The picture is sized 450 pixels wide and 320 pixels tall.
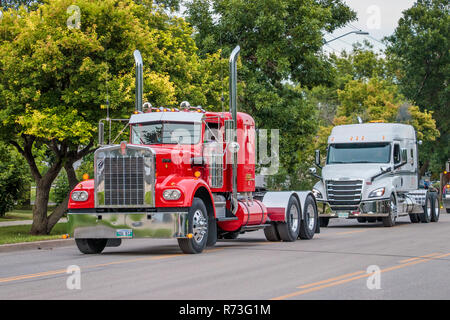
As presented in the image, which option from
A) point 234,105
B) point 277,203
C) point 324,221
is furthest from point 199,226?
point 324,221

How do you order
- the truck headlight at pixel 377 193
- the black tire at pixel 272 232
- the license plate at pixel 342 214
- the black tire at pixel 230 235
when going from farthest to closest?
the license plate at pixel 342 214
the truck headlight at pixel 377 193
the black tire at pixel 272 232
the black tire at pixel 230 235

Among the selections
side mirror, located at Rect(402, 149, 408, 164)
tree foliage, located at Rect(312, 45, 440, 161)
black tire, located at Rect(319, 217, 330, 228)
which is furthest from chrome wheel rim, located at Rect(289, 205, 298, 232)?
tree foliage, located at Rect(312, 45, 440, 161)

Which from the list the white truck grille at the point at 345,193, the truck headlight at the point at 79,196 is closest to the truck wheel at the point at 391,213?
the white truck grille at the point at 345,193

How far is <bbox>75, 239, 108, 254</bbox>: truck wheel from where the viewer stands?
1638cm

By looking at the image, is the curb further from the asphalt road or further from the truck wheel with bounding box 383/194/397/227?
the truck wheel with bounding box 383/194/397/227

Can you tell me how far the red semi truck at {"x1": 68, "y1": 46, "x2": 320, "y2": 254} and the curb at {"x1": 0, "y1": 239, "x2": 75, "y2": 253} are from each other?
2557 millimetres

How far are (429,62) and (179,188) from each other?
4282 cm

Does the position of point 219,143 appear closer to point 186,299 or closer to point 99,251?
point 99,251

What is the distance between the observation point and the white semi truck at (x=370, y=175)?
2570 centimetres

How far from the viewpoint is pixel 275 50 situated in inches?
1444

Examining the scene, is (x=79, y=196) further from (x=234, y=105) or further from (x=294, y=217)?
(x=294, y=217)

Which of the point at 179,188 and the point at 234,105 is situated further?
the point at 234,105

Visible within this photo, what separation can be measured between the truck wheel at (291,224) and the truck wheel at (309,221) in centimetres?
42

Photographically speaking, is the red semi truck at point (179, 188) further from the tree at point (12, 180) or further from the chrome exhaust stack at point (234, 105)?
the tree at point (12, 180)
